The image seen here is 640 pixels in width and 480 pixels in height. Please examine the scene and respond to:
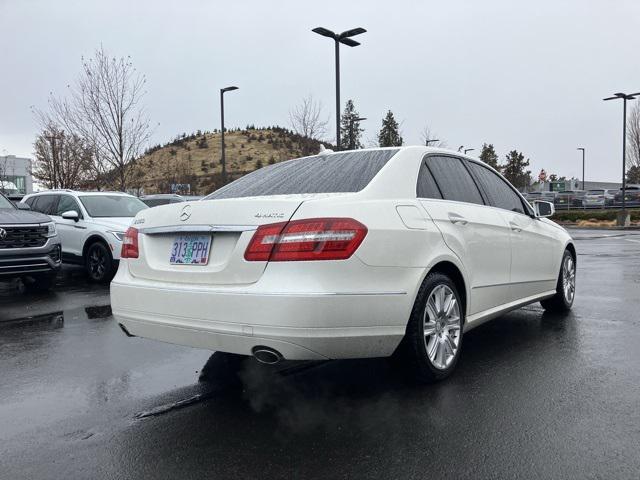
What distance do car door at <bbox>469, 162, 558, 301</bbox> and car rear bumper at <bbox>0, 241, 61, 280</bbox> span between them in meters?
6.42

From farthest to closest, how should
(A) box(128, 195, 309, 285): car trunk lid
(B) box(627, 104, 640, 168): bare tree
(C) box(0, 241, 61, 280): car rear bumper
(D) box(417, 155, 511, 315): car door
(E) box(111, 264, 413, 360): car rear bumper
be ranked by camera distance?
(B) box(627, 104, 640, 168): bare tree < (C) box(0, 241, 61, 280): car rear bumper < (D) box(417, 155, 511, 315): car door < (A) box(128, 195, 309, 285): car trunk lid < (E) box(111, 264, 413, 360): car rear bumper

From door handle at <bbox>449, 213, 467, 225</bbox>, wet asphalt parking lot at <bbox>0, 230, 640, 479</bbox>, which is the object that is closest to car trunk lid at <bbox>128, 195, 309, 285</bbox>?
wet asphalt parking lot at <bbox>0, 230, 640, 479</bbox>

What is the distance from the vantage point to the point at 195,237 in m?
3.72

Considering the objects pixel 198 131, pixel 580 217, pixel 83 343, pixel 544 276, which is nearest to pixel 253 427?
pixel 83 343

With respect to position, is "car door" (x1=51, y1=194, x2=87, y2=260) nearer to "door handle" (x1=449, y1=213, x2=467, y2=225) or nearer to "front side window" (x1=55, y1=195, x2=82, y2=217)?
"front side window" (x1=55, y1=195, x2=82, y2=217)

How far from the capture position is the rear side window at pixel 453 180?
445cm

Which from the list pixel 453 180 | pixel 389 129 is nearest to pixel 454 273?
pixel 453 180

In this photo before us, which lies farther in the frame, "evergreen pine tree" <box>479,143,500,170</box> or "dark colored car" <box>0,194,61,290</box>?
"evergreen pine tree" <box>479,143,500,170</box>

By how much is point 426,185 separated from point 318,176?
30.0 inches

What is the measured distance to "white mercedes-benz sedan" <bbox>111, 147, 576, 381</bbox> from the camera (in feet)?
10.8

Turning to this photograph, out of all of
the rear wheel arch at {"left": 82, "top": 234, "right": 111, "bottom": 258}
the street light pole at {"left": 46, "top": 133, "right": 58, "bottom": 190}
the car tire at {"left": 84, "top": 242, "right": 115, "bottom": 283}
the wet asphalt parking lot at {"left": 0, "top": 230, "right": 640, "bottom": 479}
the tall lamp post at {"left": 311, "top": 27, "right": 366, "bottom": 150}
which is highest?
the tall lamp post at {"left": 311, "top": 27, "right": 366, "bottom": 150}

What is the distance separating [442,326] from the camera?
4.06 m

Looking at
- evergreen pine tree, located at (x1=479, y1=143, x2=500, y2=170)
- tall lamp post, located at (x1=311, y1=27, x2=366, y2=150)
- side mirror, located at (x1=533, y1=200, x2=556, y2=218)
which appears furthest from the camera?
evergreen pine tree, located at (x1=479, y1=143, x2=500, y2=170)

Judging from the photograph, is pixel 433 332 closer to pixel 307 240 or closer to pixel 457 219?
pixel 457 219
